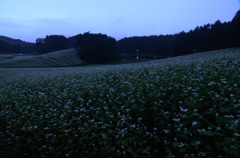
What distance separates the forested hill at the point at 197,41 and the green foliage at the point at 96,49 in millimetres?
33006

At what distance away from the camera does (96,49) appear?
65.0 m

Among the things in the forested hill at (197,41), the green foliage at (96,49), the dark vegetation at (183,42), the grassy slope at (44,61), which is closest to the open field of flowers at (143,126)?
the grassy slope at (44,61)

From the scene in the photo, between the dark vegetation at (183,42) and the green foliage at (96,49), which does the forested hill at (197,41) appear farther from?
the green foliage at (96,49)

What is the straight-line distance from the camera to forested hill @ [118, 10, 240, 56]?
151 feet

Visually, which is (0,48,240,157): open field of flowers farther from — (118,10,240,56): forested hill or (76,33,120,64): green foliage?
(76,33,120,64): green foliage

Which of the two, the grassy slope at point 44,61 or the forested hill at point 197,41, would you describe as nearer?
the forested hill at point 197,41

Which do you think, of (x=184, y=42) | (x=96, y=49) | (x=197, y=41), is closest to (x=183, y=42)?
(x=184, y=42)

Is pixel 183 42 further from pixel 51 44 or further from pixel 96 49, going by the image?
pixel 51 44

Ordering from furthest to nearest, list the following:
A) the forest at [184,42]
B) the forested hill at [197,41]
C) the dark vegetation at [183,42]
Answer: the dark vegetation at [183,42] → the forest at [184,42] → the forested hill at [197,41]

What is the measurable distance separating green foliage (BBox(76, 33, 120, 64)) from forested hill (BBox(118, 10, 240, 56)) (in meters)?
33.0

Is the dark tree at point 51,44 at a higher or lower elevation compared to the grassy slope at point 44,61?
higher

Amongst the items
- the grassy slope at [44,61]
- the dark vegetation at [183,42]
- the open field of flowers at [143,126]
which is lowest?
the open field of flowers at [143,126]

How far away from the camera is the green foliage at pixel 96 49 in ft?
211

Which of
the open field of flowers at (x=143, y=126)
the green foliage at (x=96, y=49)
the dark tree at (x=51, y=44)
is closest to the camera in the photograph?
the open field of flowers at (x=143, y=126)
